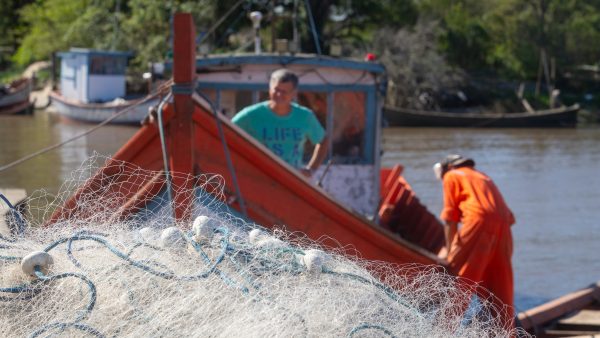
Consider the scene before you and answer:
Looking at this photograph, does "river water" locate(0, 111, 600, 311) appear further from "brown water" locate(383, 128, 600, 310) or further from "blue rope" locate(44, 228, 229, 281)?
"blue rope" locate(44, 228, 229, 281)

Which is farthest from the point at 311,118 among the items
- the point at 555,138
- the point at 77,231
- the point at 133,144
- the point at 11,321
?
the point at 555,138

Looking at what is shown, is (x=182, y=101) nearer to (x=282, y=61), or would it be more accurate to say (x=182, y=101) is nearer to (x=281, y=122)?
(x=281, y=122)

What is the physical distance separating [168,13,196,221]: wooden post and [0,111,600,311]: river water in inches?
28.2

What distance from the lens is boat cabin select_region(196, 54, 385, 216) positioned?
8.59 metres

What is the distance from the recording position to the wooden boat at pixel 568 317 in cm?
762

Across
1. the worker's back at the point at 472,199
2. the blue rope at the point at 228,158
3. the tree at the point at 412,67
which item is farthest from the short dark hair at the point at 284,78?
the tree at the point at 412,67

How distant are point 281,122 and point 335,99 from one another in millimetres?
2256

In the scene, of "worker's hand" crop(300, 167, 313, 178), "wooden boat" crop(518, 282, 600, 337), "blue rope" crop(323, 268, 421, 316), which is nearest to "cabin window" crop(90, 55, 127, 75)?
"wooden boat" crop(518, 282, 600, 337)

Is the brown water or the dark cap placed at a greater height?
the dark cap

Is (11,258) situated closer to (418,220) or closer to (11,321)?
(11,321)

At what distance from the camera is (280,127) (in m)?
6.62

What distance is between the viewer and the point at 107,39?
126 feet

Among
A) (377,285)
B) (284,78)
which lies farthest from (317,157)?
(377,285)

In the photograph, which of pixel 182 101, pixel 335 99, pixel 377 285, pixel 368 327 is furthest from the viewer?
pixel 335 99
